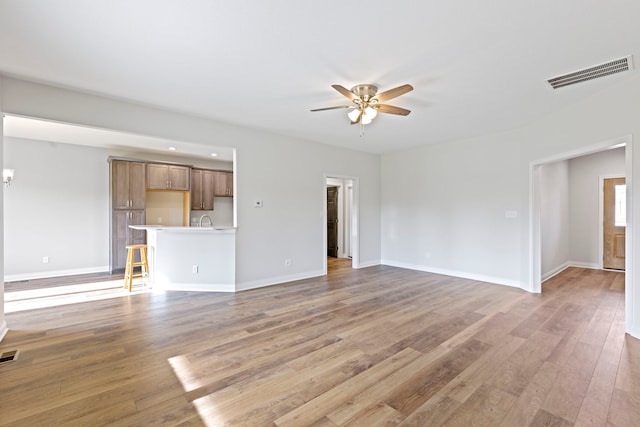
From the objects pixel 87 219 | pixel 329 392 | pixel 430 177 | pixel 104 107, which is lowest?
pixel 329 392

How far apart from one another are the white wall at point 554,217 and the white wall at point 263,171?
3.34 m

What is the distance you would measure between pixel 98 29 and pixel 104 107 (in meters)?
1.68

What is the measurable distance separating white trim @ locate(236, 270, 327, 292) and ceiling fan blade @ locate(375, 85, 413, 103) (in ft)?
11.5

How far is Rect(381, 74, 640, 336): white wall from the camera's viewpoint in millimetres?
3189

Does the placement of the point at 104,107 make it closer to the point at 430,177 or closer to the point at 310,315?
the point at 310,315

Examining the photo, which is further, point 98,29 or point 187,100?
point 187,100

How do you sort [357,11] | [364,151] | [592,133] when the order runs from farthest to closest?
[364,151], [592,133], [357,11]

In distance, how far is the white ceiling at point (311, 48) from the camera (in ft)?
6.65

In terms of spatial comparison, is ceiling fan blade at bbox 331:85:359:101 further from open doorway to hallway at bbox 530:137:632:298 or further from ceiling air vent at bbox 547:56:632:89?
open doorway to hallway at bbox 530:137:632:298

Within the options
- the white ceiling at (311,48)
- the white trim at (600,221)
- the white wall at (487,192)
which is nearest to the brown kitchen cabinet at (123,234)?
the white ceiling at (311,48)

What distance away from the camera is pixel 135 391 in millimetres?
2064

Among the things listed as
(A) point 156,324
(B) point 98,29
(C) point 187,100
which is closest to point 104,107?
(C) point 187,100

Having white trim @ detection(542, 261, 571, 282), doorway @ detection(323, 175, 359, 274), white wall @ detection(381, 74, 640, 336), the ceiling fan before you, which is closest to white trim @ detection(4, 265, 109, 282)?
doorway @ detection(323, 175, 359, 274)

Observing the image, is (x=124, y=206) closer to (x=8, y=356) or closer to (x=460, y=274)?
(x=8, y=356)
